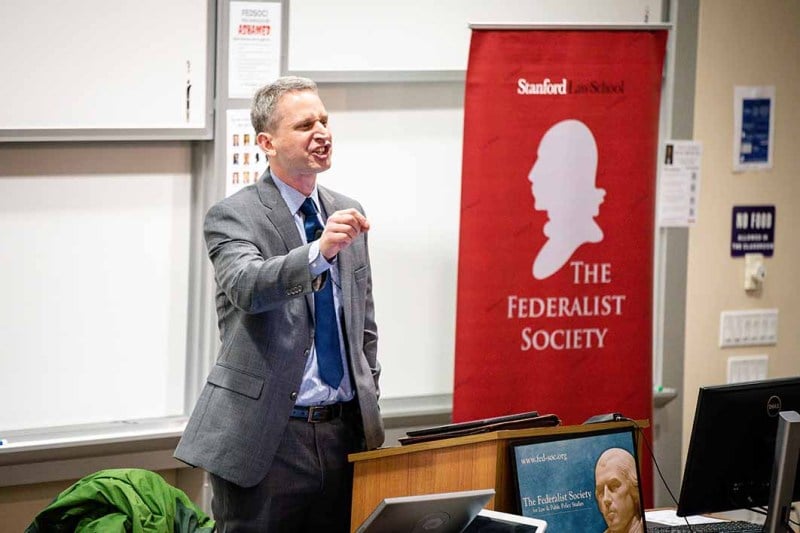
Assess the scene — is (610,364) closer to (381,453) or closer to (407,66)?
(407,66)

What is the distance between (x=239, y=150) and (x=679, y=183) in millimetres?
1802

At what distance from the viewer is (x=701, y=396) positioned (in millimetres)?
2562

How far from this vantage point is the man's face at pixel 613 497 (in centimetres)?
268

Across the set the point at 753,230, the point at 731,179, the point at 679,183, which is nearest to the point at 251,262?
the point at 679,183

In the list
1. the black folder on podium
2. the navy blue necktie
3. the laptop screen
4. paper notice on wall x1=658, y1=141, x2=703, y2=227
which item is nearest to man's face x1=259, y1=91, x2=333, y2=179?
the navy blue necktie

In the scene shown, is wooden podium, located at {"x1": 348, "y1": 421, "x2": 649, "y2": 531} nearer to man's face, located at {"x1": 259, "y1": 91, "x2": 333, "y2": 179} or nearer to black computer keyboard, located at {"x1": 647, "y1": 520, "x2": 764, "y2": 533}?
black computer keyboard, located at {"x1": 647, "y1": 520, "x2": 764, "y2": 533}

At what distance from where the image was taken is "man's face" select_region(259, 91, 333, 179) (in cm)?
273

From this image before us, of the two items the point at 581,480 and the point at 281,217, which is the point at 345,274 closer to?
the point at 281,217

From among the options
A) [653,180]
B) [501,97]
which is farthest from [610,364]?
[501,97]

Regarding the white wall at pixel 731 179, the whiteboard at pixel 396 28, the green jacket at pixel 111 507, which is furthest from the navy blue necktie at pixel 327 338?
the white wall at pixel 731 179

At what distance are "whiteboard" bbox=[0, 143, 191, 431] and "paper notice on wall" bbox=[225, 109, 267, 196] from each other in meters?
0.15

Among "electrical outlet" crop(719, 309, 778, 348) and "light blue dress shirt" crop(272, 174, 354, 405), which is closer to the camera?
"light blue dress shirt" crop(272, 174, 354, 405)

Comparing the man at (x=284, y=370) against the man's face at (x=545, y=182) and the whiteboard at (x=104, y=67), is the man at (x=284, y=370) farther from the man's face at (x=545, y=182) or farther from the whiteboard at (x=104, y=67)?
the man's face at (x=545, y=182)

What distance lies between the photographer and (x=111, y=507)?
10.7 feet
